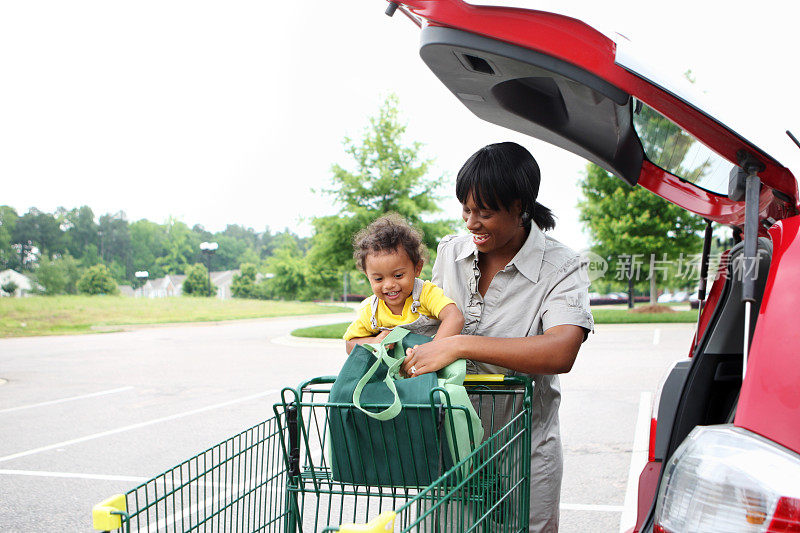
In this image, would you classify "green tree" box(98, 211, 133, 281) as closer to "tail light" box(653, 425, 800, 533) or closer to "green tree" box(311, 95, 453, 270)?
"green tree" box(311, 95, 453, 270)

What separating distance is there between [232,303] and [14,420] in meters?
34.8

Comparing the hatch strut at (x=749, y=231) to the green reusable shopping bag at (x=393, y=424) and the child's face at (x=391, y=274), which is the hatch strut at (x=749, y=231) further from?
the child's face at (x=391, y=274)

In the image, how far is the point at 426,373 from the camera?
79.0 inches

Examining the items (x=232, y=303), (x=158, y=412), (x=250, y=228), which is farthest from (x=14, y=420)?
(x=250, y=228)

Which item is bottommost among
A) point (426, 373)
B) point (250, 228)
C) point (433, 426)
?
point (433, 426)

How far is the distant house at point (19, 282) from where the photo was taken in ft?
120

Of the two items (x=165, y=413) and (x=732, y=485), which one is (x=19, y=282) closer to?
(x=165, y=413)

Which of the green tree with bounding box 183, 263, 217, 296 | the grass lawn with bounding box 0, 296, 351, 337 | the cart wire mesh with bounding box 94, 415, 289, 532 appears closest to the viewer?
the cart wire mesh with bounding box 94, 415, 289, 532

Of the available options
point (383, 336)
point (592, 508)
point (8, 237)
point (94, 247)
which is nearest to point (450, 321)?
point (383, 336)

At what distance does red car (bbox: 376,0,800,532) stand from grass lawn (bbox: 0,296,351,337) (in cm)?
2421

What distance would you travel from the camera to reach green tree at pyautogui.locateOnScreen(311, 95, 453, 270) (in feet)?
72.8

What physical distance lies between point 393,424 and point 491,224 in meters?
0.75

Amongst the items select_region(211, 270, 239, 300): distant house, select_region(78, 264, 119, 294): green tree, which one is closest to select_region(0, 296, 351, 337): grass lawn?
select_region(78, 264, 119, 294): green tree

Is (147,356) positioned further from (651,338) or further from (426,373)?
(426,373)
